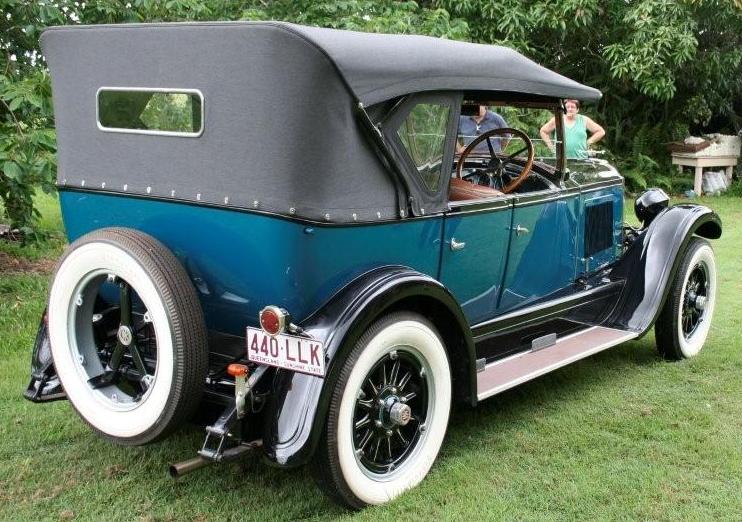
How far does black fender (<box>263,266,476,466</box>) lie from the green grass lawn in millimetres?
453

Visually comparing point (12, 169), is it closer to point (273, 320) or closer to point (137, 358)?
point (137, 358)

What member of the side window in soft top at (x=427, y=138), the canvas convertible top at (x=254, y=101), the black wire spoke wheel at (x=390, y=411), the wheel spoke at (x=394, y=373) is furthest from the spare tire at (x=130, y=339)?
the side window in soft top at (x=427, y=138)

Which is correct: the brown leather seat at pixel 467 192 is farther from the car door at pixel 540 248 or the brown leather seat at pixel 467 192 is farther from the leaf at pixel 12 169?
the leaf at pixel 12 169

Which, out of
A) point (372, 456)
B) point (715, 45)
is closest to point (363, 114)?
point (372, 456)

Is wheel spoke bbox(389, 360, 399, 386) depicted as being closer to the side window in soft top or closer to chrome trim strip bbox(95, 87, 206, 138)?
the side window in soft top

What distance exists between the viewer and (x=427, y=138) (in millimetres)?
3410

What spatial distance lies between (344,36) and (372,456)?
165cm

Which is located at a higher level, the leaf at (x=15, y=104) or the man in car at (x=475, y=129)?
the leaf at (x=15, y=104)

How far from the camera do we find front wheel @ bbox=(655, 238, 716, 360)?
4.97 meters

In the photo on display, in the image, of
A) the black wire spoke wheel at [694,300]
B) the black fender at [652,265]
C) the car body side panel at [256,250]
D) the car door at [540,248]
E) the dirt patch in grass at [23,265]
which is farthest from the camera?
the dirt patch in grass at [23,265]

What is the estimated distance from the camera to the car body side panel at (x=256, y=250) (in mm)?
2943

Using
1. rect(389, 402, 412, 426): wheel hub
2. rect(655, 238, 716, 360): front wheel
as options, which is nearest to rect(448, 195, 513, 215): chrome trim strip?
rect(389, 402, 412, 426): wheel hub

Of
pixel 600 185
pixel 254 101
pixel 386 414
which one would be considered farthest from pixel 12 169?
pixel 600 185

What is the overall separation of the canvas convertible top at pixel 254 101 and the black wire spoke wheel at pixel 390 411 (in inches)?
24.2
